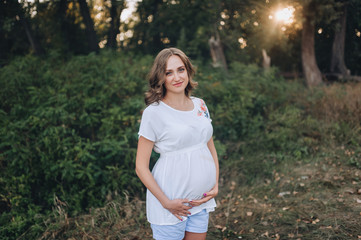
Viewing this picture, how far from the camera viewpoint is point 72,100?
5113 millimetres

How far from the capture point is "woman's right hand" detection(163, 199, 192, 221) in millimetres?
1918

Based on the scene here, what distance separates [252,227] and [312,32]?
8845 millimetres

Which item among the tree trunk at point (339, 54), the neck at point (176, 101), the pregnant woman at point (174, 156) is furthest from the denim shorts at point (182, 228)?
the tree trunk at point (339, 54)

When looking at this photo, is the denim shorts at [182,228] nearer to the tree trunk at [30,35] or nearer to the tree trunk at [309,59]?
the tree trunk at [30,35]

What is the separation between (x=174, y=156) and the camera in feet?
6.52

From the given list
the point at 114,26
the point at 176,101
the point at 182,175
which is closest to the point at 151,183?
the point at 182,175

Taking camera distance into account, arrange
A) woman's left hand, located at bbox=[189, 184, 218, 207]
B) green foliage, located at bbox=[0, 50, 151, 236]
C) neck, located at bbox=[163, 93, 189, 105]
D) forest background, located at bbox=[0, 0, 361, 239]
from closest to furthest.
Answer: woman's left hand, located at bbox=[189, 184, 218, 207]
neck, located at bbox=[163, 93, 189, 105]
forest background, located at bbox=[0, 0, 361, 239]
green foliage, located at bbox=[0, 50, 151, 236]

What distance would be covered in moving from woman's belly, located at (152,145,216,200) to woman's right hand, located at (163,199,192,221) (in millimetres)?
50

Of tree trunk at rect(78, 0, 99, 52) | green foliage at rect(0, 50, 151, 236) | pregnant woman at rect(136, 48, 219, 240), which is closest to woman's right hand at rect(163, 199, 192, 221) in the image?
pregnant woman at rect(136, 48, 219, 240)

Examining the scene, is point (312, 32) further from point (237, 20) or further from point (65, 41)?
point (65, 41)

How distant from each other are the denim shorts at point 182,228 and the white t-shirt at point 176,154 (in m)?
0.06

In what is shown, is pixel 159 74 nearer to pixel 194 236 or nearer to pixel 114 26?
pixel 194 236

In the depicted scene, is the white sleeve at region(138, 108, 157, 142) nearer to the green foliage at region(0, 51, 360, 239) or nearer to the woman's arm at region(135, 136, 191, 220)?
the woman's arm at region(135, 136, 191, 220)

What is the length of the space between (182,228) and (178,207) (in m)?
0.23
